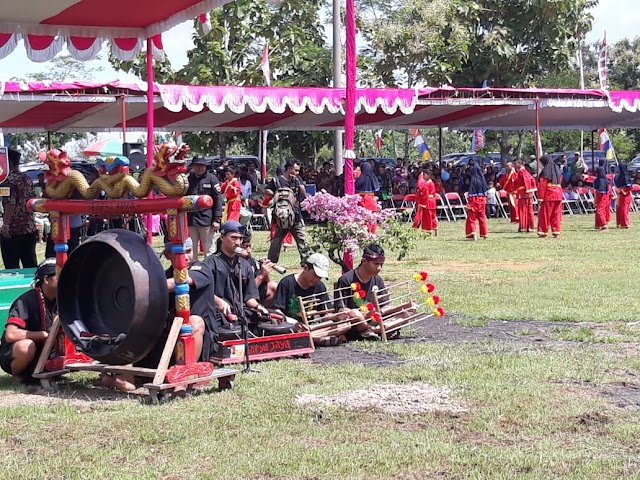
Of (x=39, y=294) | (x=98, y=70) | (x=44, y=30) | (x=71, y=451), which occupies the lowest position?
(x=71, y=451)

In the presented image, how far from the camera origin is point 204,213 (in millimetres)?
15227

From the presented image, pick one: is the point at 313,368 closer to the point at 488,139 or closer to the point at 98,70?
the point at 488,139

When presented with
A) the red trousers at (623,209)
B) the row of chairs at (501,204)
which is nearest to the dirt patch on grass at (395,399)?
the red trousers at (623,209)

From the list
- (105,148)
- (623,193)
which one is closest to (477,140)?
(105,148)

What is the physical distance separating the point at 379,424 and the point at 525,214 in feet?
58.7

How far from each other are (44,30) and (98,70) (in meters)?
49.4

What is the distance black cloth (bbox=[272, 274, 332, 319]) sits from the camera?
9609 millimetres

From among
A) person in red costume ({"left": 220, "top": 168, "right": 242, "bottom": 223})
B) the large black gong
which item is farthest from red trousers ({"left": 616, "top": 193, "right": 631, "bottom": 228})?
the large black gong

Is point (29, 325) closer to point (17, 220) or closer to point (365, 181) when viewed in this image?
point (17, 220)

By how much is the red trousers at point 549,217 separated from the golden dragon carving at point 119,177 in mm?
15394

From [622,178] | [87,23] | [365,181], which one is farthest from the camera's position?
[622,178]

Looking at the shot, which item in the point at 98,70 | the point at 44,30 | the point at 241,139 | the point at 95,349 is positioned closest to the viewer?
the point at 95,349

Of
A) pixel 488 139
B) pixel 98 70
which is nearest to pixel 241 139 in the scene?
pixel 488 139

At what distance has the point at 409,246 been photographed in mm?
12219
